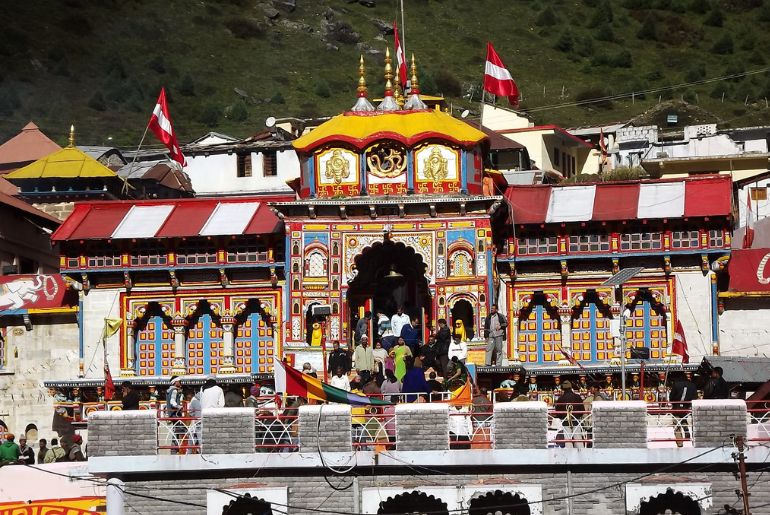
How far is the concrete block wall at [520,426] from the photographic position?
121ft

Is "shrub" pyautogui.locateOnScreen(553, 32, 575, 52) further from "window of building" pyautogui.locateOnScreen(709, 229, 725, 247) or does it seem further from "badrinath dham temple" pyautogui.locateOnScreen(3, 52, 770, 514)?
"window of building" pyautogui.locateOnScreen(709, 229, 725, 247)

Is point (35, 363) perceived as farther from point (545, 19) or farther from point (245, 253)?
point (545, 19)

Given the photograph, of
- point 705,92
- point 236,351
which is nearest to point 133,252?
point 236,351

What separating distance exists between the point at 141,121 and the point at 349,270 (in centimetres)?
6977

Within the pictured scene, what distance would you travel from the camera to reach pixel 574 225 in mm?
54188

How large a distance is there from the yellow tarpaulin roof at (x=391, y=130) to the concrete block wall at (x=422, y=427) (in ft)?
54.8

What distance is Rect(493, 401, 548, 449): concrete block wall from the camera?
3675 centimetres

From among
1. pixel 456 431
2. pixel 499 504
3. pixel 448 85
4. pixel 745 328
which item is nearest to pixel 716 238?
pixel 745 328

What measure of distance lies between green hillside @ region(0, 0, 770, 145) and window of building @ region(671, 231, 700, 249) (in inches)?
2355

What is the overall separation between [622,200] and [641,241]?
4.18ft

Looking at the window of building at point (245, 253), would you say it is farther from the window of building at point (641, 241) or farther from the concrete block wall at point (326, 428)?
the concrete block wall at point (326, 428)

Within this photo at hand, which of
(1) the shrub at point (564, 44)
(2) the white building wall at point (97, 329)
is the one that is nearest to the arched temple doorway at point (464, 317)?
(2) the white building wall at point (97, 329)

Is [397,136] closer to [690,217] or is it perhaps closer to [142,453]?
[690,217]

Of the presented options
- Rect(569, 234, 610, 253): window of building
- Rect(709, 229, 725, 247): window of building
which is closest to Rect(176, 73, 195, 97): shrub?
Rect(569, 234, 610, 253): window of building
